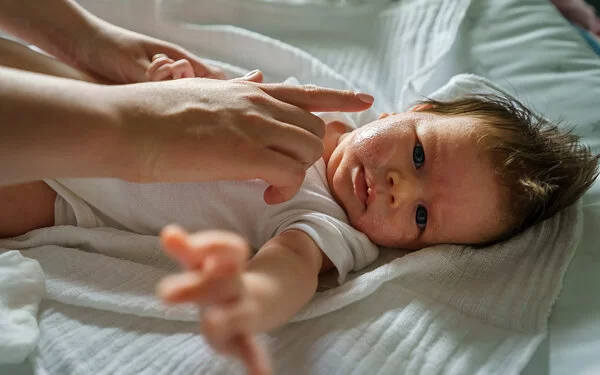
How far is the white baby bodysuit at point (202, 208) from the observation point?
0.91 meters

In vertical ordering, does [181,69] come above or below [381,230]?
above

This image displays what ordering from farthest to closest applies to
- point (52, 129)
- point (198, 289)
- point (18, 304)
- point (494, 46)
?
point (494, 46)
point (18, 304)
point (52, 129)
point (198, 289)

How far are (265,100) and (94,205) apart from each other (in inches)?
16.5

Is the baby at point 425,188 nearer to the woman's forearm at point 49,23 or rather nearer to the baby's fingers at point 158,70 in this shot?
the baby's fingers at point 158,70

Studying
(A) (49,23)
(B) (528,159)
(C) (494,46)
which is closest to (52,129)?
(A) (49,23)

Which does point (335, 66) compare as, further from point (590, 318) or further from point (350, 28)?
point (590, 318)

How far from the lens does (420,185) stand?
91cm

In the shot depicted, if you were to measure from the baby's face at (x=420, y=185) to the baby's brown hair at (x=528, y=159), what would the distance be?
0.9 inches

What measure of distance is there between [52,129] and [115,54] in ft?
1.56

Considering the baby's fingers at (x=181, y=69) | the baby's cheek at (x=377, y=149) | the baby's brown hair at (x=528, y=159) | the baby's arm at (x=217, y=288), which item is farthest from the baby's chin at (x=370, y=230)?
the baby's arm at (x=217, y=288)

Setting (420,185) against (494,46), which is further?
(494,46)

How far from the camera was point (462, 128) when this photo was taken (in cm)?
93

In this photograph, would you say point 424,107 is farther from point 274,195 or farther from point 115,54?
point 115,54

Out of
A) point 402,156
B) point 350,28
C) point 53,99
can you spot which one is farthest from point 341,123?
point 53,99
